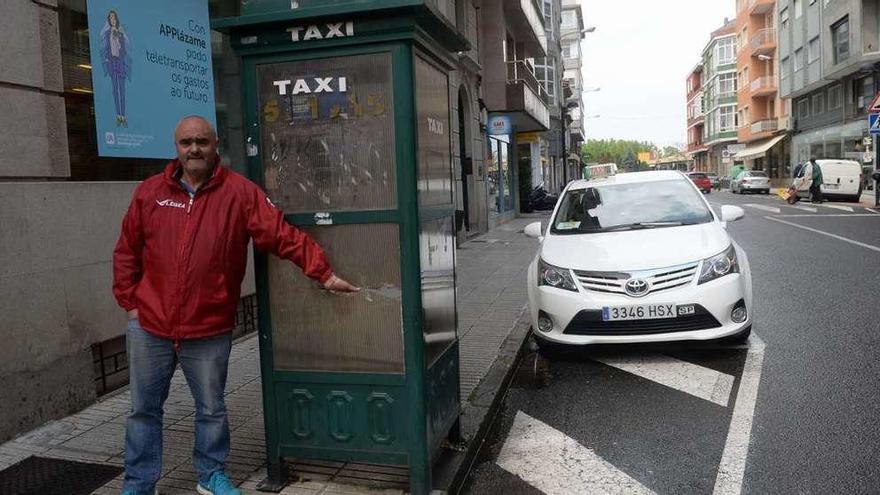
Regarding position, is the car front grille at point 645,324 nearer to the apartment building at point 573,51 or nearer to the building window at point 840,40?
the building window at point 840,40

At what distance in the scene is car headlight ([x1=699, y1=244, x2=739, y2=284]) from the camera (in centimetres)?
596

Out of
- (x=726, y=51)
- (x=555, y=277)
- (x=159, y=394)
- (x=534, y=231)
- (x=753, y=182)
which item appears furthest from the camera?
(x=726, y=51)

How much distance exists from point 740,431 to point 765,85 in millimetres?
61329

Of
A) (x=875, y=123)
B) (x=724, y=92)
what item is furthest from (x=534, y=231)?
(x=724, y=92)

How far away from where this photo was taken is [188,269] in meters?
3.21

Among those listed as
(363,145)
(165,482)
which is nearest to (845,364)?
(363,145)

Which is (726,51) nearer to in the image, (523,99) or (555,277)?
(523,99)

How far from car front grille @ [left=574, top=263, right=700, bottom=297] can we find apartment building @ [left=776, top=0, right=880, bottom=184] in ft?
83.7

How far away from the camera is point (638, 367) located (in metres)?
5.96

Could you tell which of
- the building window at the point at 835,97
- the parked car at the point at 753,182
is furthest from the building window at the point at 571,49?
the building window at the point at 835,97

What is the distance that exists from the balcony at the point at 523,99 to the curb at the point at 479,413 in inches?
616

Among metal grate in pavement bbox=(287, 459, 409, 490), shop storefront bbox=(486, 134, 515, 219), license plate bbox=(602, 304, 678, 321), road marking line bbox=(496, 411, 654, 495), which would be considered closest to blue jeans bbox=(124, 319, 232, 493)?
metal grate in pavement bbox=(287, 459, 409, 490)

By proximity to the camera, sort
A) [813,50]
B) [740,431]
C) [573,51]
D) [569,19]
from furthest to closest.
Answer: [573,51] → [569,19] → [813,50] → [740,431]

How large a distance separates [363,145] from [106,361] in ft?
10.4
